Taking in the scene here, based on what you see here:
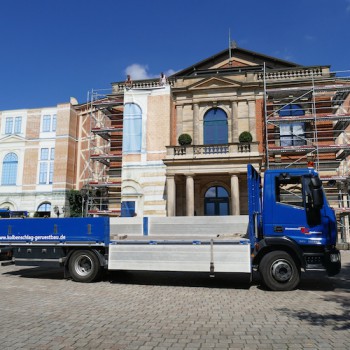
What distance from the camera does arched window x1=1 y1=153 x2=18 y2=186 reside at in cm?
3381

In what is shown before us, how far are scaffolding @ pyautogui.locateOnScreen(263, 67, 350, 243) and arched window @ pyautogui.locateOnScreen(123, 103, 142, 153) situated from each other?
9.32 metres

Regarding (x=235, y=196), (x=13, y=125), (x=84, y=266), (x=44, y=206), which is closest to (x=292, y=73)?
(x=235, y=196)

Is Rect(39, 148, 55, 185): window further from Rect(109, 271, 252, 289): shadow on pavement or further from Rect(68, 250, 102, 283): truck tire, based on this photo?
Rect(68, 250, 102, 283): truck tire

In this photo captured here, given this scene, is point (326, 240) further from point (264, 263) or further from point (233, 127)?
point (233, 127)

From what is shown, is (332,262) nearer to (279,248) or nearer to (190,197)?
(279,248)

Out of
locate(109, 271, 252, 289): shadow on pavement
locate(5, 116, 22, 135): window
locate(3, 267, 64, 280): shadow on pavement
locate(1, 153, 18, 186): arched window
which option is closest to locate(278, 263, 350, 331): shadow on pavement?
locate(109, 271, 252, 289): shadow on pavement

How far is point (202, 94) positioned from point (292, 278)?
19.1m

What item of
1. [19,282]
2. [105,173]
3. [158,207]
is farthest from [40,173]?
[19,282]

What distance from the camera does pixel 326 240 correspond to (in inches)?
328

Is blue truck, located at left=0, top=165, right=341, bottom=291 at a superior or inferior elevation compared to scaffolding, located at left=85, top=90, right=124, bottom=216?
inferior

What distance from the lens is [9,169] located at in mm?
34188

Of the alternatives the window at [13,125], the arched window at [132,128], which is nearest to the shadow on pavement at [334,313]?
the arched window at [132,128]

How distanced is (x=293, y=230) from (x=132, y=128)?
18678 mm

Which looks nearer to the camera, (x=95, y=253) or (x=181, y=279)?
(x=95, y=253)
